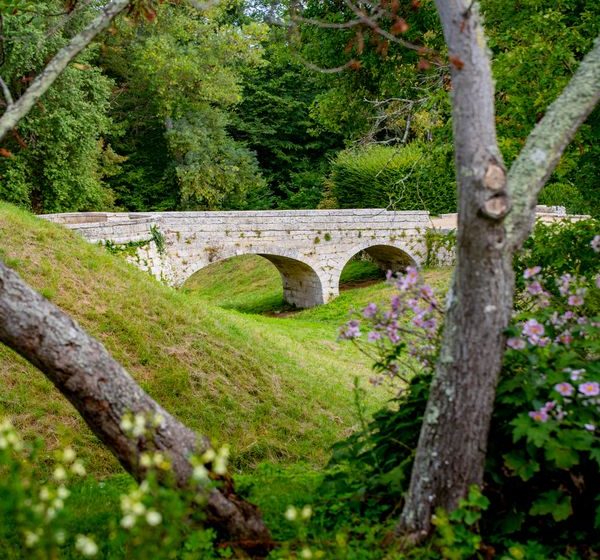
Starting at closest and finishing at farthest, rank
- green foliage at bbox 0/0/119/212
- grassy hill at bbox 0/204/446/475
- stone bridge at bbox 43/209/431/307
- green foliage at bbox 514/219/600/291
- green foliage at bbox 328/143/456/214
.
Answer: green foliage at bbox 514/219/600/291, grassy hill at bbox 0/204/446/475, stone bridge at bbox 43/209/431/307, green foliage at bbox 0/0/119/212, green foliage at bbox 328/143/456/214

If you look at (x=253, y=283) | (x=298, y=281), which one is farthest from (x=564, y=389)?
(x=253, y=283)

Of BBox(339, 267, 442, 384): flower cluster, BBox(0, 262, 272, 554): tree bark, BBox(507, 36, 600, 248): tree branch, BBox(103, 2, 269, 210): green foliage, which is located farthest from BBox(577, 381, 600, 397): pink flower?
BBox(103, 2, 269, 210): green foliage

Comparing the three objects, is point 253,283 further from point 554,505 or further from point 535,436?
point 535,436

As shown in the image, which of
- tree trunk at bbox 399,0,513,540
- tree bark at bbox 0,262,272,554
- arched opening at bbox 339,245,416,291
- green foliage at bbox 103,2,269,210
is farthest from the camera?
green foliage at bbox 103,2,269,210

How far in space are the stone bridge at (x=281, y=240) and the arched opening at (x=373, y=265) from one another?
0.11 meters

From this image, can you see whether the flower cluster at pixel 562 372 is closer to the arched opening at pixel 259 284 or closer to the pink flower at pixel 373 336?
the pink flower at pixel 373 336

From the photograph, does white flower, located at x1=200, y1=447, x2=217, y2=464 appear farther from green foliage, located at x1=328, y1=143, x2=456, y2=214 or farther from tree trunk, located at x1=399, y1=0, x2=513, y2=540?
green foliage, located at x1=328, y1=143, x2=456, y2=214

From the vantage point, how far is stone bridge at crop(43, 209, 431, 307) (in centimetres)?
1886

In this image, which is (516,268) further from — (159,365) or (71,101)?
(71,101)

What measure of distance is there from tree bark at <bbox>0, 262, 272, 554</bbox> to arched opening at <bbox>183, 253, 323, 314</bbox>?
56.9 feet

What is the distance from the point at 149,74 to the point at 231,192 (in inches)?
246

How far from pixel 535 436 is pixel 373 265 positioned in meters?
24.2

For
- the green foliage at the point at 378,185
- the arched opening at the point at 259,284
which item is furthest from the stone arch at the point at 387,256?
the green foliage at the point at 378,185

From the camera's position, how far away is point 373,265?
27359mm
